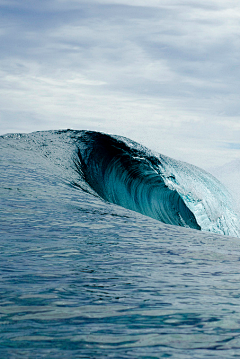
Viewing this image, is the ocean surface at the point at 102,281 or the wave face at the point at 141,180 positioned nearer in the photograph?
the ocean surface at the point at 102,281

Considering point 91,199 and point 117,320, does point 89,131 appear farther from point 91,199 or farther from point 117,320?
point 117,320

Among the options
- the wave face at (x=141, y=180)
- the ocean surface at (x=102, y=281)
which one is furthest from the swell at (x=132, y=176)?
the ocean surface at (x=102, y=281)

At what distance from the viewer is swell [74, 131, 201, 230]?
23.1 ft

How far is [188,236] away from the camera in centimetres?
318

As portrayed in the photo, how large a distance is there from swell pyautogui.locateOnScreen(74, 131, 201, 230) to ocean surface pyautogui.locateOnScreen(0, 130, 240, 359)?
7.26 feet

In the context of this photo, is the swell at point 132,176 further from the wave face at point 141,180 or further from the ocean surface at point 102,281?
the ocean surface at point 102,281

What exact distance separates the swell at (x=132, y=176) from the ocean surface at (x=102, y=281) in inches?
87.1

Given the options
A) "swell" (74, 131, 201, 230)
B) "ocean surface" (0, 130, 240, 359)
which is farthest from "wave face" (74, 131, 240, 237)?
"ocean surface" (0, 130, 240, 359)

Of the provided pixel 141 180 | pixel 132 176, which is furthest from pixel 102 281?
pixel 141 180

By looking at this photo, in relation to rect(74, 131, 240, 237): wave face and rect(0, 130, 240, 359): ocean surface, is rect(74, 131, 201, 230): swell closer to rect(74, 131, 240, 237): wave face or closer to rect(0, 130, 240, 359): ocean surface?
rect(74, 131, 240, 237): wave face

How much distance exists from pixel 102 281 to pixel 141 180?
5.70 m

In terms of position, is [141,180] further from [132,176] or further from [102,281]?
[102,281]

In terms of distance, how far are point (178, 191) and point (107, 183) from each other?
182 centimetres

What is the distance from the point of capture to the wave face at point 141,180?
6.97 metres
